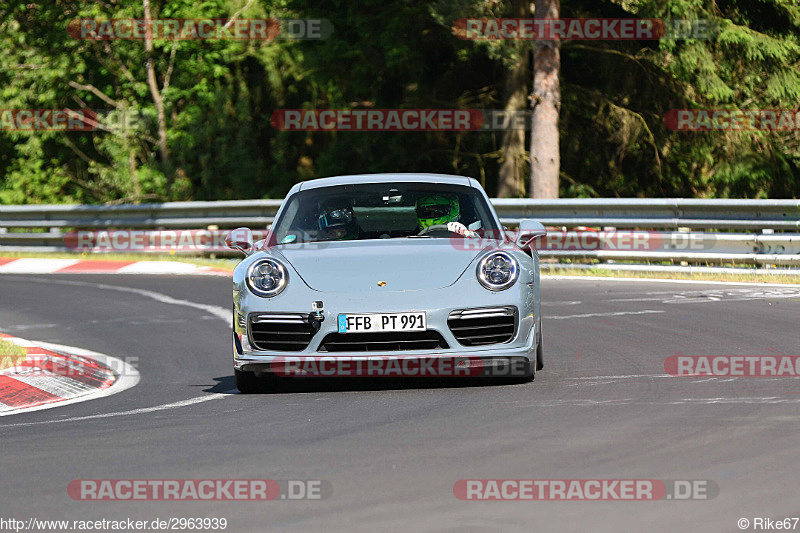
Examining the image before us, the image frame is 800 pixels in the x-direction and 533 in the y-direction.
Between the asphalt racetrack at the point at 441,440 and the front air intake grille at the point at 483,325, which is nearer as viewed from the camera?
the asphalt racetrack at the point at 441,440

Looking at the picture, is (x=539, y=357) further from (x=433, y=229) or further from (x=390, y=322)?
(x=390, y=322)

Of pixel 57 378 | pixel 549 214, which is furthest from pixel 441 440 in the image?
pixel 549 214

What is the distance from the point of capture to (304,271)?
801 centimetres

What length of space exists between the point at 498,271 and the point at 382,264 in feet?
A: 2.20

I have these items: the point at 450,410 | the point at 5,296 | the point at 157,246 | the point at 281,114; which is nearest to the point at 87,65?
the point at 281,114

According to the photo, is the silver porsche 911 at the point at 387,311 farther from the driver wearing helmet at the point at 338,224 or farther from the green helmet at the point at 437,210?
the green helmet at the point at 437,210

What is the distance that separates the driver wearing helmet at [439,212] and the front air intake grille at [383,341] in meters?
1.26

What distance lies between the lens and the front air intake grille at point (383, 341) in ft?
25.3

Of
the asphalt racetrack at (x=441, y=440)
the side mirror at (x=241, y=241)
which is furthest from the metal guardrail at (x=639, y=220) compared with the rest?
the side mirror at (x=241, y=241)

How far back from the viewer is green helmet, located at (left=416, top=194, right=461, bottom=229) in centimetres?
895

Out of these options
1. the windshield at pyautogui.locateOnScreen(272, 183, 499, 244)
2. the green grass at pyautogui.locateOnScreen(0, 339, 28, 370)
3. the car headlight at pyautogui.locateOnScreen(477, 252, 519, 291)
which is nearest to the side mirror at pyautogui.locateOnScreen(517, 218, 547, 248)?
the windshield at pyautogui.locateOnScreen(272, 183, 499, 244)

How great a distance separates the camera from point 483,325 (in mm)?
7797

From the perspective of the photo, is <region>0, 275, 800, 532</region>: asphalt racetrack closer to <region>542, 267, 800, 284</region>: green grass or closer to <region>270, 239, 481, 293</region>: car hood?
<region>270, 239, 481, 293</region>: car hood

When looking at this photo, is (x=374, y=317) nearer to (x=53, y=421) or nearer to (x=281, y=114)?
(x=53, y=421)
